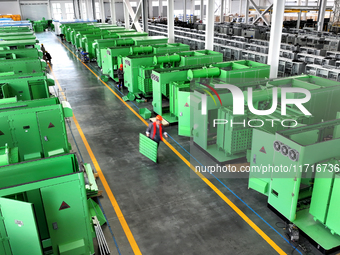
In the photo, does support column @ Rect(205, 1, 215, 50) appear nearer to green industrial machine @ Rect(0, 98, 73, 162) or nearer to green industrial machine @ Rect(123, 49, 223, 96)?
green industrial machine @ Rect(123, 49, 223, 96)

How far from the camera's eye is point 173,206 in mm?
7062

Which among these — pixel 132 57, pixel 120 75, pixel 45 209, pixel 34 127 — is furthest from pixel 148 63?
pixel 45 209

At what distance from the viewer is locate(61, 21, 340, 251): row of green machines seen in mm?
5562

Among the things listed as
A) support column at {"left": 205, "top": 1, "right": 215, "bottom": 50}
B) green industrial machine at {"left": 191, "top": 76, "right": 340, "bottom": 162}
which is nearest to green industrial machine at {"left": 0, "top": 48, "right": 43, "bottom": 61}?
support column at {"left": 205, "top": 1, "right": 215, "bottom": 50}

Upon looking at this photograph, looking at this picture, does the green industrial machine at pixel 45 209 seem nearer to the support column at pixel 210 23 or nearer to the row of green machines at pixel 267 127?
the row of green machines at pixel 267 127

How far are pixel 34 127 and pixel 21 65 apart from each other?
6629mm

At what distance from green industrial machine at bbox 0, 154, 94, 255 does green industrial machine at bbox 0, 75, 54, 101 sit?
19.1 feet

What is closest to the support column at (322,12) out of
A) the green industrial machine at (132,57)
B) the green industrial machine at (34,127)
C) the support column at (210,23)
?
the support column at (210,23)

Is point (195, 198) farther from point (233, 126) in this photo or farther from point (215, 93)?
point (215, 93)

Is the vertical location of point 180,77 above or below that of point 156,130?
above

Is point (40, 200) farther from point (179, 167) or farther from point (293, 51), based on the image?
point (293, 51)

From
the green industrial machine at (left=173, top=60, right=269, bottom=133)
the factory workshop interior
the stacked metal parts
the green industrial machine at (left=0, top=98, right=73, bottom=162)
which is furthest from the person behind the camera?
the stacked metal parts

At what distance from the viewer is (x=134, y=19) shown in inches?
1026

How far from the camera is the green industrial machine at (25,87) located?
32.9 feet
